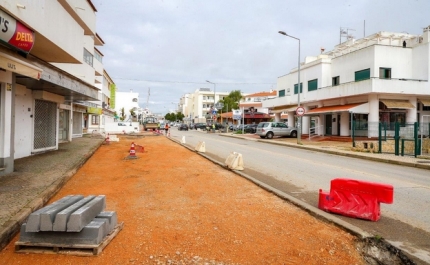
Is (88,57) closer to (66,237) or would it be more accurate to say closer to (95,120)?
(95,120)

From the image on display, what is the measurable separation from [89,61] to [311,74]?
22291 mm

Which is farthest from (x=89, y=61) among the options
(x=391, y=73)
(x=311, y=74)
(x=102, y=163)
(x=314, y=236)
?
(x=314, y=236)

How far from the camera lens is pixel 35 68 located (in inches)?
309

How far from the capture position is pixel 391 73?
84.8 ft

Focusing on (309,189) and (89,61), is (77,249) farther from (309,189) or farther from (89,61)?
(89,61)

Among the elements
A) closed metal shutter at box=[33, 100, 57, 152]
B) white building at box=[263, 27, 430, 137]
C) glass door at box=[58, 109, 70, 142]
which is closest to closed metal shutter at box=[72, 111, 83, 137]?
glass door at box=[58, 109, 70, 142]

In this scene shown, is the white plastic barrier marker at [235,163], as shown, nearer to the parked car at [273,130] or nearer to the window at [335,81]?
the parked car at [273,130]

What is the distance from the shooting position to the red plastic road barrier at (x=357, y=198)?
17.1 ft

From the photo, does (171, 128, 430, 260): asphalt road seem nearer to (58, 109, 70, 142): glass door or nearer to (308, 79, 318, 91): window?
(58, 109, 70, 142): glass door

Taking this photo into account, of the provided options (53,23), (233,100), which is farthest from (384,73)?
(233,100)

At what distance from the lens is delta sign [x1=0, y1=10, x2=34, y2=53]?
6.82 metres

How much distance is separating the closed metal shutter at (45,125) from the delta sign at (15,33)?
648cm

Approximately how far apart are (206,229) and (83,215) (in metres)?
1.79

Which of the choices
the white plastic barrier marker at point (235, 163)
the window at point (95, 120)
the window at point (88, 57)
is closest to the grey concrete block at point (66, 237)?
the white plastic barrier marker at point (235, 163)
